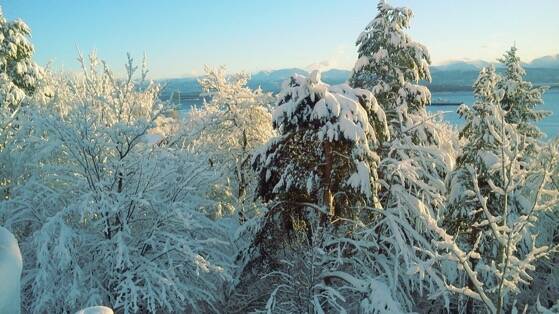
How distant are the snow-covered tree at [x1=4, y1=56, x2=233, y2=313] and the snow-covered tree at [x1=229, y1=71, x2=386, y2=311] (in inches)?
66.5

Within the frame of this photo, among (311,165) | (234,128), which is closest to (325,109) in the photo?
(311,165)

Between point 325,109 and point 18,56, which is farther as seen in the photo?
point 18,56

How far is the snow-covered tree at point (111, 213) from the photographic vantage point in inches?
408

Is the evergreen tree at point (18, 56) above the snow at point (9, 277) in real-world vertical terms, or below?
above

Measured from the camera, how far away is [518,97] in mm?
17859

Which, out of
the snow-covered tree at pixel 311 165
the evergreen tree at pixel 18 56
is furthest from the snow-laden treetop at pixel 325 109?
Result: the evergreen tree at pixel 18 56

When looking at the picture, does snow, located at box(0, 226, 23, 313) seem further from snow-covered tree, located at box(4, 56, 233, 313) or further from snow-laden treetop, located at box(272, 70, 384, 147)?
snow-laden treetop, located at box(272, 70, 384, 147)

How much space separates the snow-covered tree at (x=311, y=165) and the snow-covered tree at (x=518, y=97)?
29.4 ft

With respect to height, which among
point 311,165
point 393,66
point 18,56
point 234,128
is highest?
point 18,56

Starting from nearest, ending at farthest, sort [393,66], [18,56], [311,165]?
1. [311,165]
2. [393,66]
3. [18,56]

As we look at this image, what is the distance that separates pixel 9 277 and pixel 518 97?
1827cm

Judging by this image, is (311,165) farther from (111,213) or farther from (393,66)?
(111,213)

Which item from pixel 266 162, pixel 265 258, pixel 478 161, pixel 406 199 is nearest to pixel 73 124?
pixel 266 162

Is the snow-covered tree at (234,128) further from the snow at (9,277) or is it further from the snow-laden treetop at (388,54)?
the snow at (9,277)
